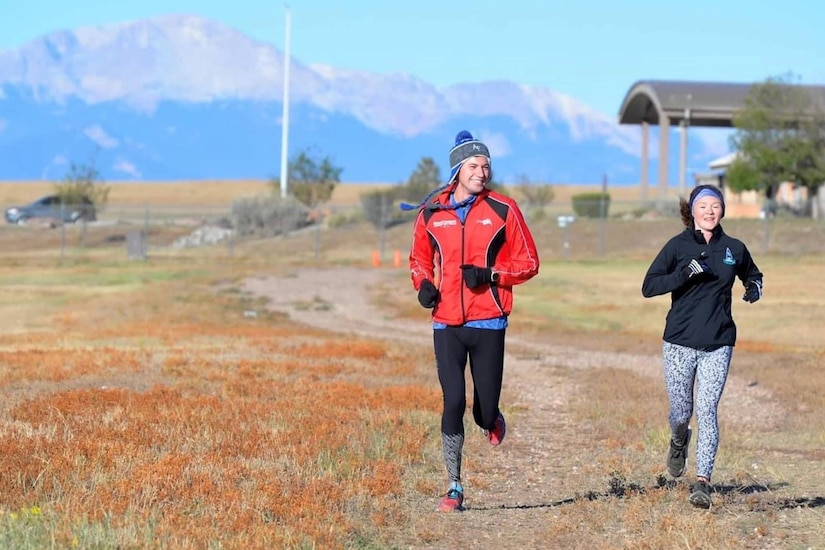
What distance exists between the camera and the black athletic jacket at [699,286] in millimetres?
7844

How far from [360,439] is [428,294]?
270cm

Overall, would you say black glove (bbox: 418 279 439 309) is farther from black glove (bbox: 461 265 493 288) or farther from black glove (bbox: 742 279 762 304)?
black glove (bbox: 742 279 762 304)

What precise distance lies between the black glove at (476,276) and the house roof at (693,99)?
51565 mm

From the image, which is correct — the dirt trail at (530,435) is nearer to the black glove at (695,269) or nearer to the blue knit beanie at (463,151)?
the black glove at (695,269)

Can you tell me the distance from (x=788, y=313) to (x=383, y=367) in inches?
549

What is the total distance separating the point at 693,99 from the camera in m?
59.8

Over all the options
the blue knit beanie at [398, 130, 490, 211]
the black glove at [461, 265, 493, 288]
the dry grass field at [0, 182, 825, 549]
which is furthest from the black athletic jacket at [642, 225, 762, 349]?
the blue knit beanie at [398, 130, 490, 211]

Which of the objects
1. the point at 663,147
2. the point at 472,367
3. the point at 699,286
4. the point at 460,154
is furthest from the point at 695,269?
the point at 663,147

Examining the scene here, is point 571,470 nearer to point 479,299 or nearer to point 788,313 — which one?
point 479,299

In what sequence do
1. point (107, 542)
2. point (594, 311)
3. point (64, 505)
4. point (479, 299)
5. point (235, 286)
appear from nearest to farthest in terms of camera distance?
1. point (107, 542)
2. point (64, 505)
3. point (479, 299)
4. point (594, 311)
5. point (235, 286)

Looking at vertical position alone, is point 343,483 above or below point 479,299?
below

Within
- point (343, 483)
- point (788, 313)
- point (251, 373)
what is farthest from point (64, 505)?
point (788, 313)

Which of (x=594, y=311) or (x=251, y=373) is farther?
(x=594, y=311)

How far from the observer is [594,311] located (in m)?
29.8
